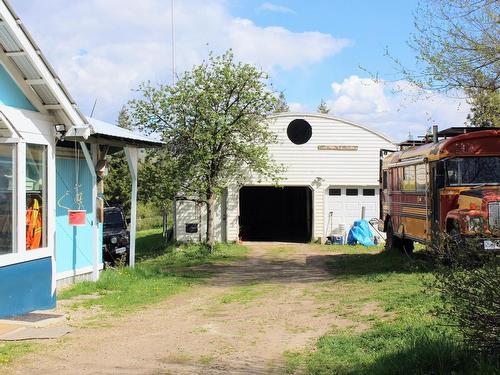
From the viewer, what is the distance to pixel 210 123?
819 inches

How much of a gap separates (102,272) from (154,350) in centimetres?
682

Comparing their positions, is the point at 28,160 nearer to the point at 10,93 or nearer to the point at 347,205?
the point at 10,93

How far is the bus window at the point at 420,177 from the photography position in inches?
573

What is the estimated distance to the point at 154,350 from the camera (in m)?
7.36

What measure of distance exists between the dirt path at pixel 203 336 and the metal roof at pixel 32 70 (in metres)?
3.56

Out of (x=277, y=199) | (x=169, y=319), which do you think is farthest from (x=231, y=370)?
(x=277, y=199)

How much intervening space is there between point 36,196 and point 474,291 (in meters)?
6.99

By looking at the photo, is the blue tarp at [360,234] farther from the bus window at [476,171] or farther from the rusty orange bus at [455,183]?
the bus window at [476,171]

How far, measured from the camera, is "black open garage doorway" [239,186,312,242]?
3172cm

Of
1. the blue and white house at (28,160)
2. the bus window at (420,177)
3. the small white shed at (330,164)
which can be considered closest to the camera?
the blue and white house at (28,160)

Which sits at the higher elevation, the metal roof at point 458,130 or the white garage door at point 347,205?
the metal roof at point 458,130

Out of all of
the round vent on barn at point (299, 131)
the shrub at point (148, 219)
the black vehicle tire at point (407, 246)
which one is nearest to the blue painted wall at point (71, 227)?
the black vehicle tire at point (407, 246)

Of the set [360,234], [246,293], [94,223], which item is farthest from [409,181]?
[360,234]

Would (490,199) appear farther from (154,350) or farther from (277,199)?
(277,199)
